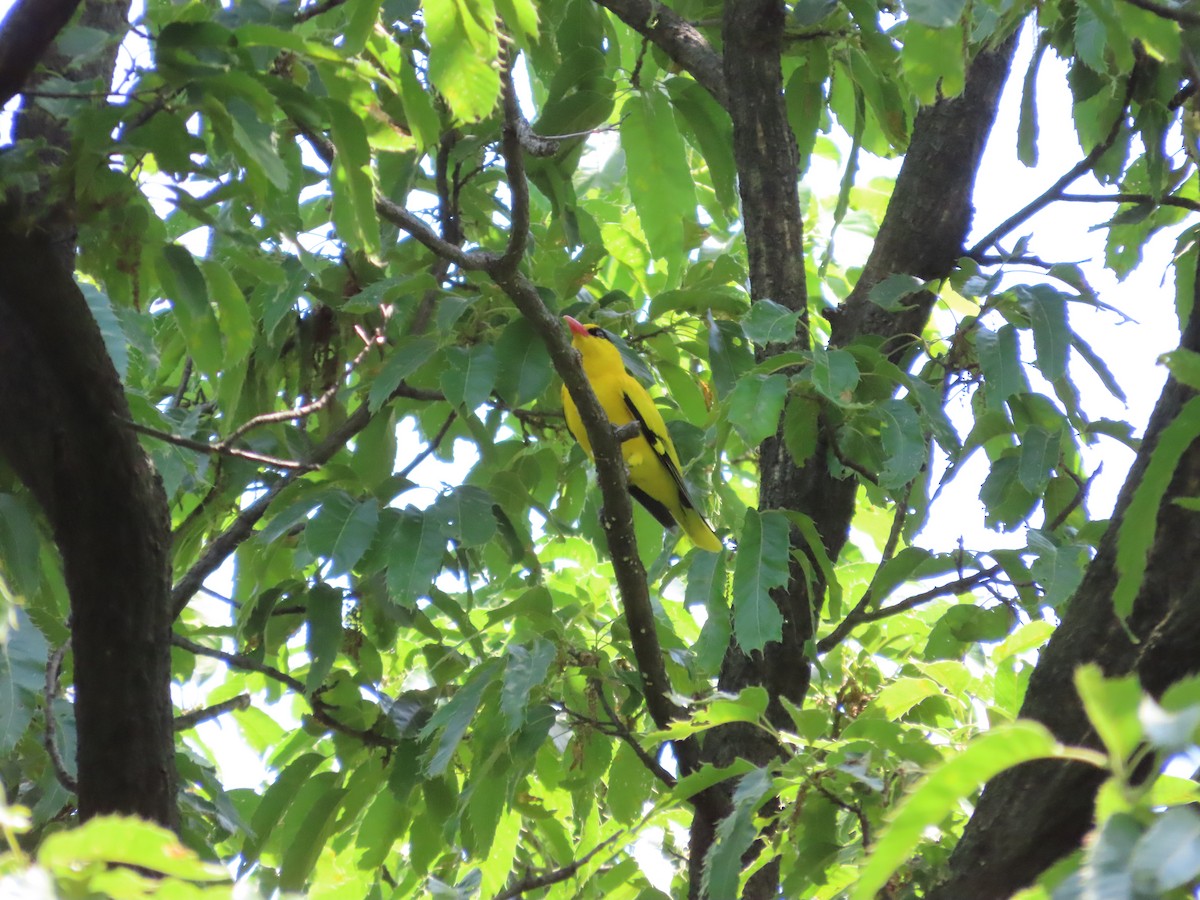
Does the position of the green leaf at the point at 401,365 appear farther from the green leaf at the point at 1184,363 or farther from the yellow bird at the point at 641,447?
the yellow bird at the point at 641,447

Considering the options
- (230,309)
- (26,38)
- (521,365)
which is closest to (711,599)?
(521,365)

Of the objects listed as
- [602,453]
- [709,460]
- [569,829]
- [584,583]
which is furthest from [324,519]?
[584,583]

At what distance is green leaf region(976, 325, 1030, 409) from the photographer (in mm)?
2553

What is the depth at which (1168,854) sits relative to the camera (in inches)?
30.1

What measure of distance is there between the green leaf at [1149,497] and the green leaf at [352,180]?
101cm

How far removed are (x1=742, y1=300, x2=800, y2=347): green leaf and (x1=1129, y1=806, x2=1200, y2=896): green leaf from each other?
1.69 meters

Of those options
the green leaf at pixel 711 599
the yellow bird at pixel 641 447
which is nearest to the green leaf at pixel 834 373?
the green leaf at pixel 711 599

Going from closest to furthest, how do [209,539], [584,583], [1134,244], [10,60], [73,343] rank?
[10,60] → [73,343] → [1134,244] → [209,539] → [584,583]

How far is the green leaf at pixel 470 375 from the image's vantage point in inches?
107

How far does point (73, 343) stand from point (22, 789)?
131 cm

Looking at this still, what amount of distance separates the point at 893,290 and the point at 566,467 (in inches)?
57.0

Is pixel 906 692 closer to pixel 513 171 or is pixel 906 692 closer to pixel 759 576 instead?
pixel 759 576

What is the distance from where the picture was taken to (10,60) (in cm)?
165

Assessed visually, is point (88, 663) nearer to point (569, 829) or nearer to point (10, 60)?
point (10, 60)
